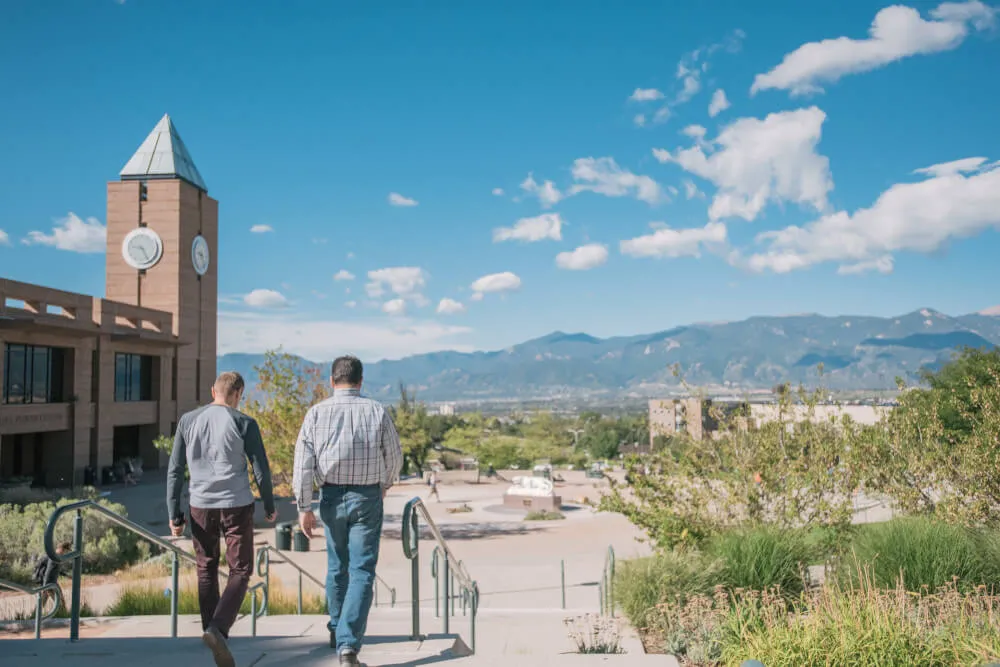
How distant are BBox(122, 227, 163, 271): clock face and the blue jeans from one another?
3708cm

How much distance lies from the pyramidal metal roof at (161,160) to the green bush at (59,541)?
82.6ft

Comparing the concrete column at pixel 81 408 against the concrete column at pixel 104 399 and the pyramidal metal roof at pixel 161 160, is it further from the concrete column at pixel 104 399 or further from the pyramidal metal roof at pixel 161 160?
the pyramidal metal roof at pixel 161 160

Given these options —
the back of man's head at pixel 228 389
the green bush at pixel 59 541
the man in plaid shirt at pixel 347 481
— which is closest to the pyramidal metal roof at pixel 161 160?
the green bush at pixel 59 541

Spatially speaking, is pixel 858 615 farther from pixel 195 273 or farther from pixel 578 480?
pixel 578 480

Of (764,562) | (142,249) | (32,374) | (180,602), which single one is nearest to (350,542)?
(764,562)

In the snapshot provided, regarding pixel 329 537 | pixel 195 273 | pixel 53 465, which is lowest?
pixel 53 465

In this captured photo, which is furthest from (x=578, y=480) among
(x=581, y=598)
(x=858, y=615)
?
(x=858, y=615)

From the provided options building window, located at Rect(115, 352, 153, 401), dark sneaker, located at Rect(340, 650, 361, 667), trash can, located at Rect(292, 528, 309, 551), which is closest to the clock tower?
building window, located at Rect(115, 352, 153, 401)

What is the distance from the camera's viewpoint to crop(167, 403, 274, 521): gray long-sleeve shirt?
185 inches

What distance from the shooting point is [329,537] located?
180 inches

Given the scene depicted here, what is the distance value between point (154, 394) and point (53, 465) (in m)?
7.52

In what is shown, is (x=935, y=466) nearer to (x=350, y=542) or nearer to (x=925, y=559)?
(x=925, y=559)

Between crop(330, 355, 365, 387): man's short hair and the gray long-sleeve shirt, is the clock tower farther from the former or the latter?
crop(330, 355, 365, 387): man's short hair

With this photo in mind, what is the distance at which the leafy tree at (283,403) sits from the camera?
20047 millimetres
